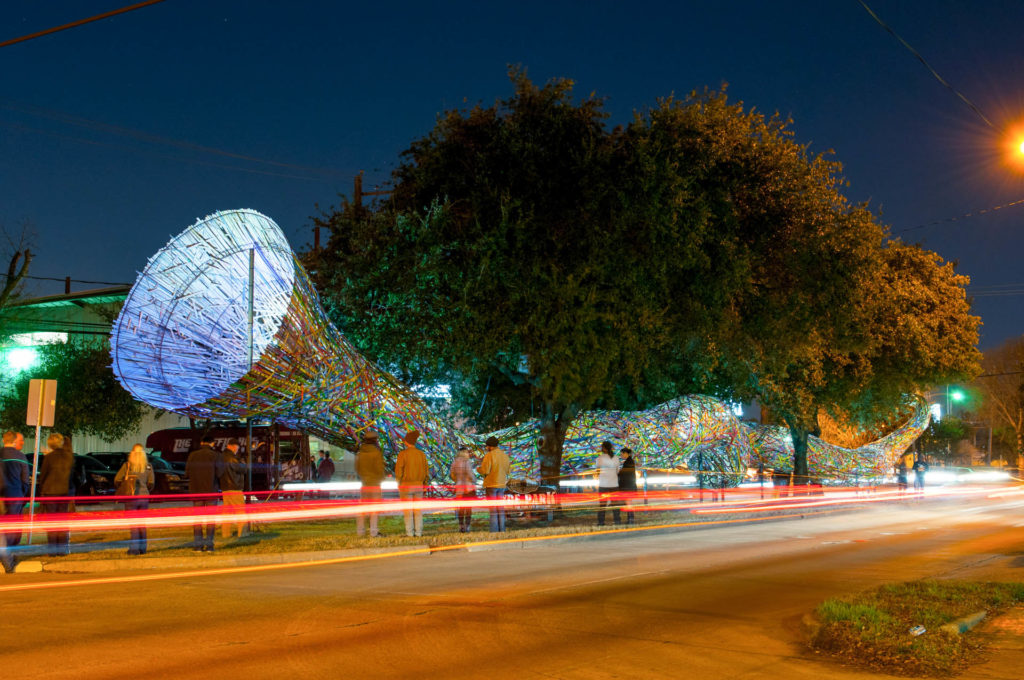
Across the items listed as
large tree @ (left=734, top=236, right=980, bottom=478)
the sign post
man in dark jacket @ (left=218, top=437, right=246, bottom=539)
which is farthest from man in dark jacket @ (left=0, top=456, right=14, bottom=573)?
large tree @ (left=734, top=236, right=980, bottom=478)

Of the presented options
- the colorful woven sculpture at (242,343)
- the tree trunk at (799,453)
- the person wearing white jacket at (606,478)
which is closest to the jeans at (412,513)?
the colorful woven sculpture at (242,343)

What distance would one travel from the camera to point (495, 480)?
19312 mm

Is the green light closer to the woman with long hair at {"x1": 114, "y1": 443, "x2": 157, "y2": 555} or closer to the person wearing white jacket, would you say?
the woman with long hair at {"x1": 114, "y1": 443, "x2": 157, "y2": 555}

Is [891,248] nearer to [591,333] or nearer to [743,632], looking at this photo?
[591,333]

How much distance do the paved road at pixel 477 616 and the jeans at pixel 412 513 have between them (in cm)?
185

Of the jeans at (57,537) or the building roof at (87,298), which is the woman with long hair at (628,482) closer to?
the jeans at (57,537)

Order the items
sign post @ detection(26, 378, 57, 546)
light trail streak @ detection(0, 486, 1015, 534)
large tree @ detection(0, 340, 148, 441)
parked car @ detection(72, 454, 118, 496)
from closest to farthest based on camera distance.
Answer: light trail streak @ detection(0, 486, 1015, 534) → sign post @ detection(26, 378, 57, 546) → parked car @ detection(72, 454, 118, 496) → large tree @ detection(0, 340, 148, 441)

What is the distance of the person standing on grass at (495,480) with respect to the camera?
747 inches

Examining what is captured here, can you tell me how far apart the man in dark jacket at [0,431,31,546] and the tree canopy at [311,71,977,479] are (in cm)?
930

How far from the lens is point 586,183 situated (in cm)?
2208

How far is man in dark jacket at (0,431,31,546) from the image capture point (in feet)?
46.3

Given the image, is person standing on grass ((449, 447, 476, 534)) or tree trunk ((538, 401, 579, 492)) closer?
person standing on grass ((449, 447, 476, 534))

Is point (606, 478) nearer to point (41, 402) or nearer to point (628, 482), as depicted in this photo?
point (628, 482)

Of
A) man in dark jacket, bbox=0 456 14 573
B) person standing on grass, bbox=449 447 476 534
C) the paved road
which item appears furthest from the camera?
person standing on grass, bbox=449 447 476 534
